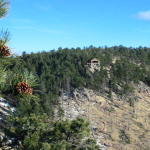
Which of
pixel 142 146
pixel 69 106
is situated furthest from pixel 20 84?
pixel 69 106

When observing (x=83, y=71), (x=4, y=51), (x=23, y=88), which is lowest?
(x=23, y=88)

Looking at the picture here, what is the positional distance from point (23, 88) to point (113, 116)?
13788 centimetres

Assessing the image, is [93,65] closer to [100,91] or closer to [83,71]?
A: [83,71]

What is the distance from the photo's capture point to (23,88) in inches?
259

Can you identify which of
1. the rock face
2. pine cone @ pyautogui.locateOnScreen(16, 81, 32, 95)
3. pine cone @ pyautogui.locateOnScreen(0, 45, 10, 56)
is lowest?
the rock face

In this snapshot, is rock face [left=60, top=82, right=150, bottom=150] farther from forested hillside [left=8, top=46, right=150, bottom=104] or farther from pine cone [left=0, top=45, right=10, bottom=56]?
pine cone [left=0, top=45, right=10, bottom=56]

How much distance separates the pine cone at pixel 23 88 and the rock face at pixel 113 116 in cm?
11622

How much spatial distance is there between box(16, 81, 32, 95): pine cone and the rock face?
116 metres

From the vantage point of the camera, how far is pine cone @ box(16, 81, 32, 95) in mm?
6572

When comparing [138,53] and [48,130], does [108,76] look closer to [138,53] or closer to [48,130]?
[138,53]

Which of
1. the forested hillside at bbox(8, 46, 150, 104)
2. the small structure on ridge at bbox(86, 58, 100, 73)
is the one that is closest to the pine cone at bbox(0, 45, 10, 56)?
the forested hillside at bbox(8, 46, 150, 104)

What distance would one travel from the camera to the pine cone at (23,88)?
21.6 ft

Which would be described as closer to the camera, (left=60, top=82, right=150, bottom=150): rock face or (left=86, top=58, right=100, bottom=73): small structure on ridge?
(left=60, top=82, right=150, bottom=150): rock face

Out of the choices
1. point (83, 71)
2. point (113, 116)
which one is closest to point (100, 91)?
point (83, 71)
